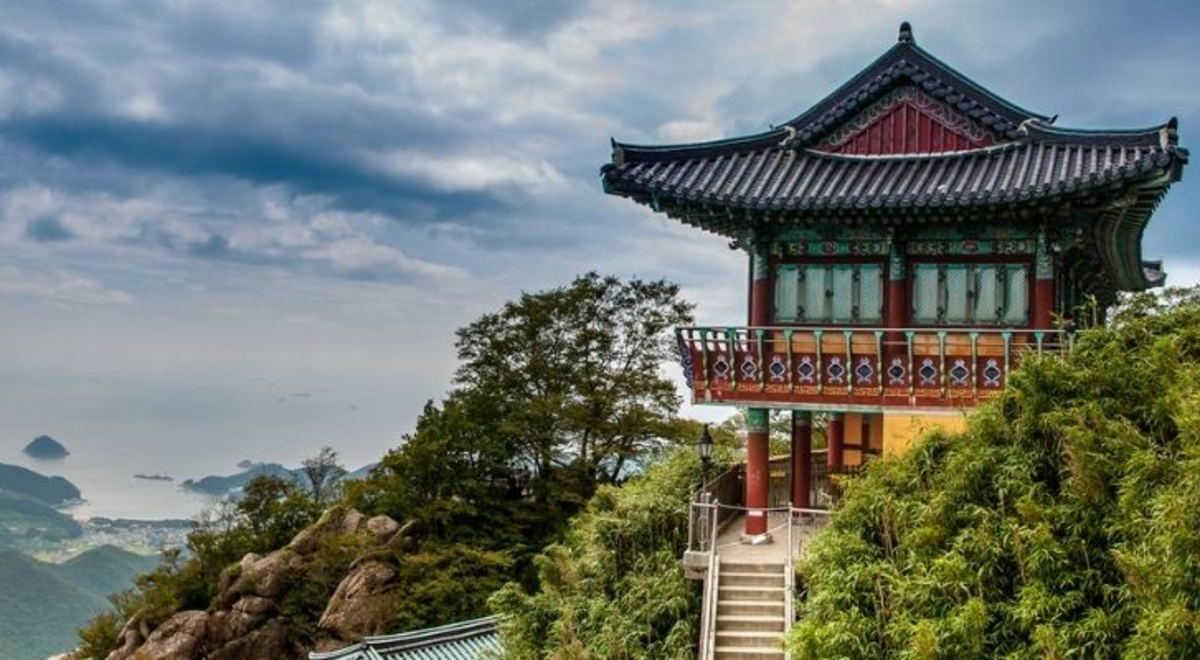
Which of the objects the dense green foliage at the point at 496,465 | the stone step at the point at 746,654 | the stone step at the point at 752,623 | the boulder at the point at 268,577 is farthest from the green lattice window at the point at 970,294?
the boulder at the point at 268,577

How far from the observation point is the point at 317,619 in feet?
102

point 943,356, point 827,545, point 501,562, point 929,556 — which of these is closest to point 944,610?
point 929,556

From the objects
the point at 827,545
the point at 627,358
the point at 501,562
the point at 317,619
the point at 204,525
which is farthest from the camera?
the point at 204,525

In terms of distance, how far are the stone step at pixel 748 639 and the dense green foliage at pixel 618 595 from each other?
0.74 m

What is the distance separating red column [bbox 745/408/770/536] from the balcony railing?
0.55 m

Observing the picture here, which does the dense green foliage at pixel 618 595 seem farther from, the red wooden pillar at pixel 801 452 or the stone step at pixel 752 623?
the red wooden pillar at pixel 801 452

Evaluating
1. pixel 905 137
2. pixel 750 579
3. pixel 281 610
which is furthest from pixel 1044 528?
pixel 281 610

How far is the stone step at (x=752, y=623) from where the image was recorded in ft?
43.9

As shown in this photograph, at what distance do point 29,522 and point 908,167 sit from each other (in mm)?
177594

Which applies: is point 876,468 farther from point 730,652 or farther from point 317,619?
point 317,619

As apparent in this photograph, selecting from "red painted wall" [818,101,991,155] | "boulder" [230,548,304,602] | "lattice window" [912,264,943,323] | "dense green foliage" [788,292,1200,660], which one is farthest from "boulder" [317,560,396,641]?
"red painted wall" [818,101,991,155]

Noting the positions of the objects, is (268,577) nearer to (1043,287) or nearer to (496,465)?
(496,465)

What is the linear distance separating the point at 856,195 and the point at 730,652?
7328mm

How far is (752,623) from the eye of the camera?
529 inches
